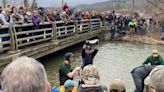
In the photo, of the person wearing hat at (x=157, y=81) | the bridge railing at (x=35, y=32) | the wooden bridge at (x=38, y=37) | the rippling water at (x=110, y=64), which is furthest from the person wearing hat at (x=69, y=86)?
the bridge railing at (x=35, y=32)

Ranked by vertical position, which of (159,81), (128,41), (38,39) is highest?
(159,81)

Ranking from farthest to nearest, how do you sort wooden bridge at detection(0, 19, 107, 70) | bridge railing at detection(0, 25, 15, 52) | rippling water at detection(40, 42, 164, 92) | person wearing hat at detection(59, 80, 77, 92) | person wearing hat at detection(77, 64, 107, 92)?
rippling water at detection(40, 42, 164, 92) → wooden bridge at detection(0, 19, 107, 70) → bridge railing at detection(0, 25, 15, 52) → person wearing hat at detection(59, 80, 77, 92) → person wearing hat at detection(77, 64, 107, 92)

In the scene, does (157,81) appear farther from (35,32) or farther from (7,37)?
(35,32)

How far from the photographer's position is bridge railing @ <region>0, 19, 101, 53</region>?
40.5 feet

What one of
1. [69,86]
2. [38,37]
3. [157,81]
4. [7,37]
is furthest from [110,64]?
[157,81]

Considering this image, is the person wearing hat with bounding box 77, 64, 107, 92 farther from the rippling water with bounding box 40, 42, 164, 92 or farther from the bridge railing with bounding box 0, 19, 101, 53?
the bridge railing with bounding box 0, 19, 101, 53

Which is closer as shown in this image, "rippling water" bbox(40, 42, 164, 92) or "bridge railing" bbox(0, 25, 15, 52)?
"bridge railing" bbox(0, 25, 15, 52)

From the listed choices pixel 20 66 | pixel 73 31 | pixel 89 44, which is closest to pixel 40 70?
pixel 20 66

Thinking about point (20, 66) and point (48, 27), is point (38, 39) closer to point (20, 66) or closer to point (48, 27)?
point (48, 27)

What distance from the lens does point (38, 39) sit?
1596 centimetres

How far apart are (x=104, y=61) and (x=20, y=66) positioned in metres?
15.4

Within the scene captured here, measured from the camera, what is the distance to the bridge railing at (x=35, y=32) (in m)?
12.4

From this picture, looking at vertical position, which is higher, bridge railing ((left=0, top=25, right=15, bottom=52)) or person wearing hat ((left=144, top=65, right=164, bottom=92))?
person wearing hat ((left=144, top=65, right=164, bottom=92))

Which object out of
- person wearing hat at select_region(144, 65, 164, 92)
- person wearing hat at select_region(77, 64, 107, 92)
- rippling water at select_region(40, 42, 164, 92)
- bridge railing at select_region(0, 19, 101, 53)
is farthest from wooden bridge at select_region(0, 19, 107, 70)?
person wearing hat at select_region(144, 65, 164, 92)
